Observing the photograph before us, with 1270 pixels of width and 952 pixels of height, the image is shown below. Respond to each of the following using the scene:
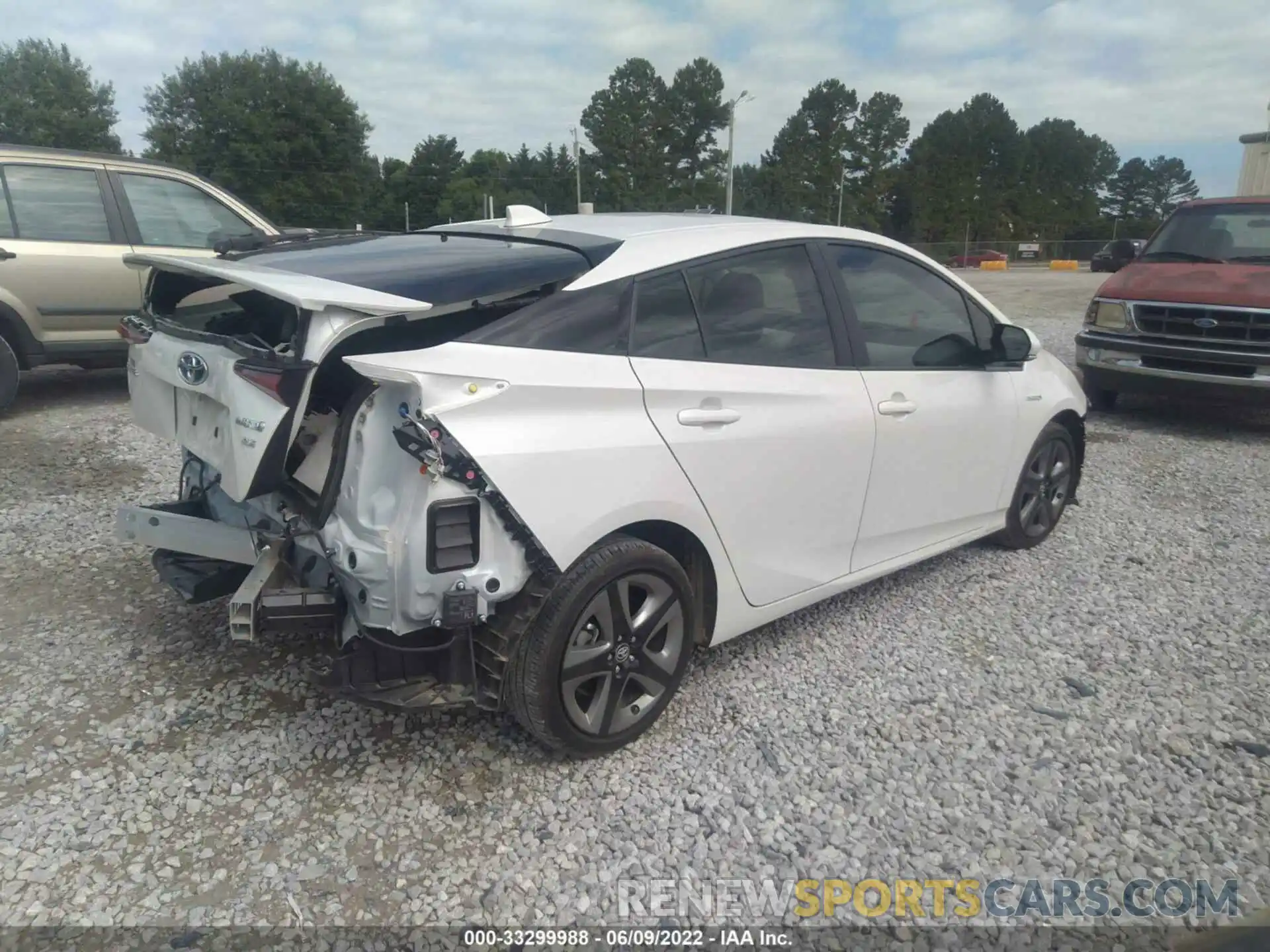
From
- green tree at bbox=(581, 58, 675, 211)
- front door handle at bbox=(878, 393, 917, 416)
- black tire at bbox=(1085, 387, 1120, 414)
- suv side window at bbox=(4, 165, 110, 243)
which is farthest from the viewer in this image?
green tree at bbox=(581, 58, 675, 211)

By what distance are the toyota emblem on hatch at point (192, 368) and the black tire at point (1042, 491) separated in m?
3.73

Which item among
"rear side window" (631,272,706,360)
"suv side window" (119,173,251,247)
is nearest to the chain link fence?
"suv side window" (119,173,251,247)

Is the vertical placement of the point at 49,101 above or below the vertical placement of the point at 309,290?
above

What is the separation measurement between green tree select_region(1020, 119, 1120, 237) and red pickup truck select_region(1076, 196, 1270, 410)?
85.9m

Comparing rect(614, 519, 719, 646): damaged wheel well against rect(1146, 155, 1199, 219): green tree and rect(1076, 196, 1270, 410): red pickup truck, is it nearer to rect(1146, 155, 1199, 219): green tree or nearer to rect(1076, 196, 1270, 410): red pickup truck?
rect(1076, 196, 1270, 410): red pickup truck

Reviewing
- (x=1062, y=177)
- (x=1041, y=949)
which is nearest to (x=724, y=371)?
(x=1041, y=949)

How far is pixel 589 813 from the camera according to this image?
2.65 metres

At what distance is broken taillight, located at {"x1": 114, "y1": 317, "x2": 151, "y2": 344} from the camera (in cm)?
323

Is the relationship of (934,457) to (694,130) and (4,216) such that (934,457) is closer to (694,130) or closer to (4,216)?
(4,216)

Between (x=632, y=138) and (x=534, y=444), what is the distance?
7601 cm

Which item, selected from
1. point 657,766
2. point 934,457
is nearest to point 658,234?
point 934,457

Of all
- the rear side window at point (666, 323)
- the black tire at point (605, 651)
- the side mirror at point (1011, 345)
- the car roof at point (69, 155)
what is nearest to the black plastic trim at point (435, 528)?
the black tire at point (605, 651)

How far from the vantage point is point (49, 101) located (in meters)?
64.4

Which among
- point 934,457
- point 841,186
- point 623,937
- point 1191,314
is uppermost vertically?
point 841,186
